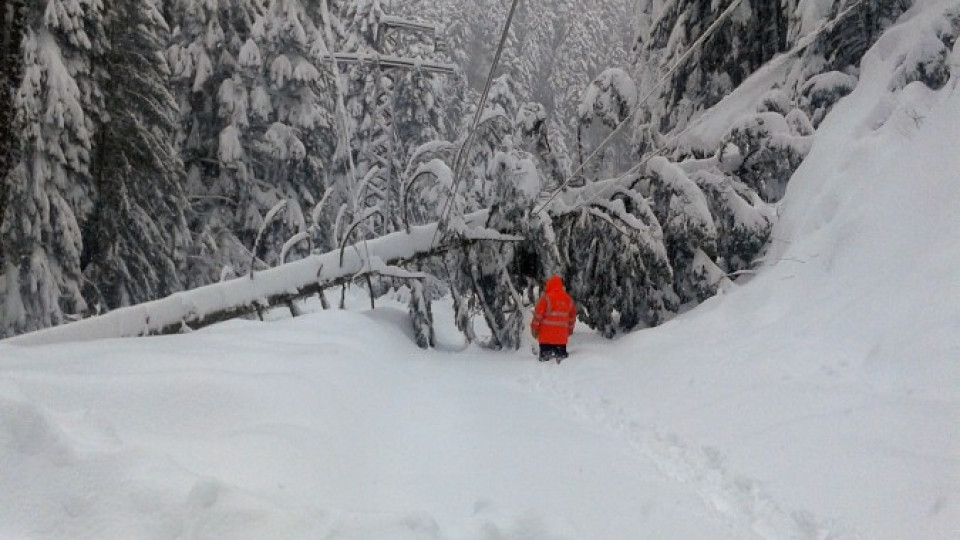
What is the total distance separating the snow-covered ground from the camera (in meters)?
2.57

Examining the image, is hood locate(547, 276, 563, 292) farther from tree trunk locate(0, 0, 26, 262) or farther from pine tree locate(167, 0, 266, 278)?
pine tree locate(167, 0, 266, 278)

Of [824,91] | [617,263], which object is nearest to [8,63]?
[617,263]

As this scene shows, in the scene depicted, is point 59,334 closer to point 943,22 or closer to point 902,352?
point 902,352

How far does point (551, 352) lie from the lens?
29.6 feet

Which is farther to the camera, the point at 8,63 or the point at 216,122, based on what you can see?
the point at 216,122

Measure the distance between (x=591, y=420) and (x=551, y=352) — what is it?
3406 millimetres

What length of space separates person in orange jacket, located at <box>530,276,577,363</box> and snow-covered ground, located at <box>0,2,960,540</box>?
51.5 inches

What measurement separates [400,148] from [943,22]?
20.8 metres

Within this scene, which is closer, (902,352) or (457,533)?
(457,533)

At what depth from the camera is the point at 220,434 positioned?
137 inches

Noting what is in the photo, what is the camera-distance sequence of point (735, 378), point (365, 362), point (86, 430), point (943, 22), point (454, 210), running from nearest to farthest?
1. point (86, 430)
2. point (735, 378)
3. point (365, 362)
4. point (943, 22)
5. point (454, 210)

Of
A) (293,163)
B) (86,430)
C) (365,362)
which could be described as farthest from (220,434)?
(293,163)

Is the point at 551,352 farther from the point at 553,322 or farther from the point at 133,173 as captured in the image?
the point at 133,173

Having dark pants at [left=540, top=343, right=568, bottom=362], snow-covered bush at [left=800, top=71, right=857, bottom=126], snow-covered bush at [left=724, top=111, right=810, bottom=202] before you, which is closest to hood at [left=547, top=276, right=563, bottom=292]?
dark pants at [left=540, top=343, right=568, bottom=362]
